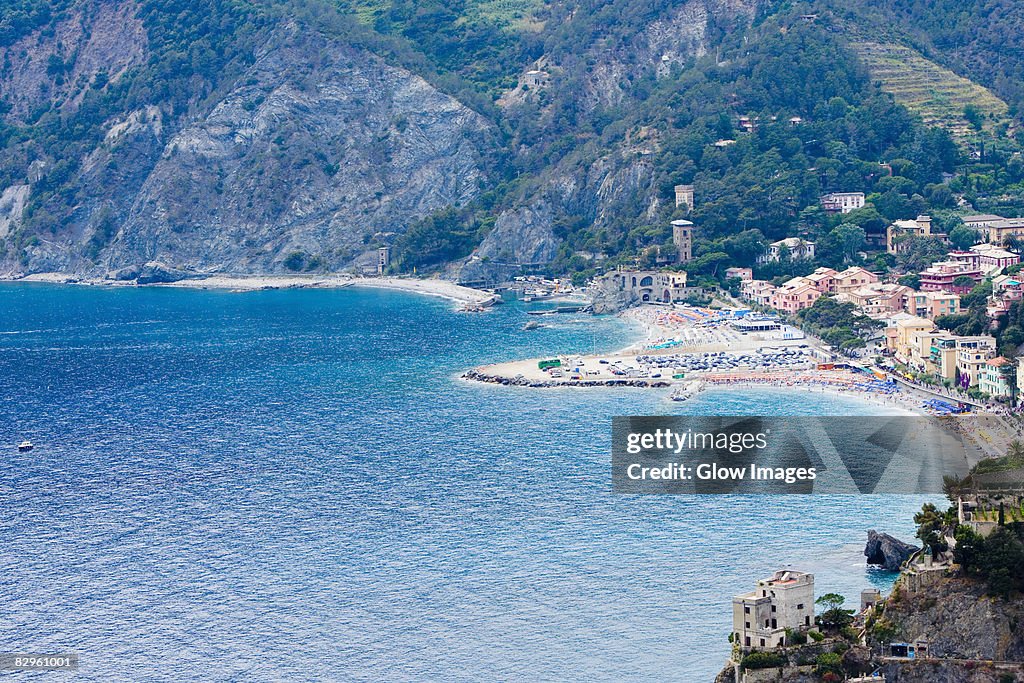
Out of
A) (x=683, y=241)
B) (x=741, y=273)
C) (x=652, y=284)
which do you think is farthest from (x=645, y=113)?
(x=741, y=273)

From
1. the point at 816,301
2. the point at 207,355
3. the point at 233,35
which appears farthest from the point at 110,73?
the point at 816,301

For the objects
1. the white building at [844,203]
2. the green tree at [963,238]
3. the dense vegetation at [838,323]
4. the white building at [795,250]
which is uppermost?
the white building at [844,203]

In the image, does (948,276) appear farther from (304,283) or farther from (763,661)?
(763,661)

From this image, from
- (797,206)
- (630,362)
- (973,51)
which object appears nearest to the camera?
(630,362)

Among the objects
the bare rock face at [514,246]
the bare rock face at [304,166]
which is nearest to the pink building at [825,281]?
the bare rock face at [514,246]

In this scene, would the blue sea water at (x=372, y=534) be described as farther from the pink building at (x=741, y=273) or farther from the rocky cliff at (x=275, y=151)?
the rocky cliff at (x=275, y=151)

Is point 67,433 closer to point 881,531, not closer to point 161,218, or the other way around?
point 881,531

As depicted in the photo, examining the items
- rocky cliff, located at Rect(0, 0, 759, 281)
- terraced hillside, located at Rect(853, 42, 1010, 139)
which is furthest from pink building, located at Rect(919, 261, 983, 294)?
rocky cliff, located at Rect(0, 0, 759, 281)
